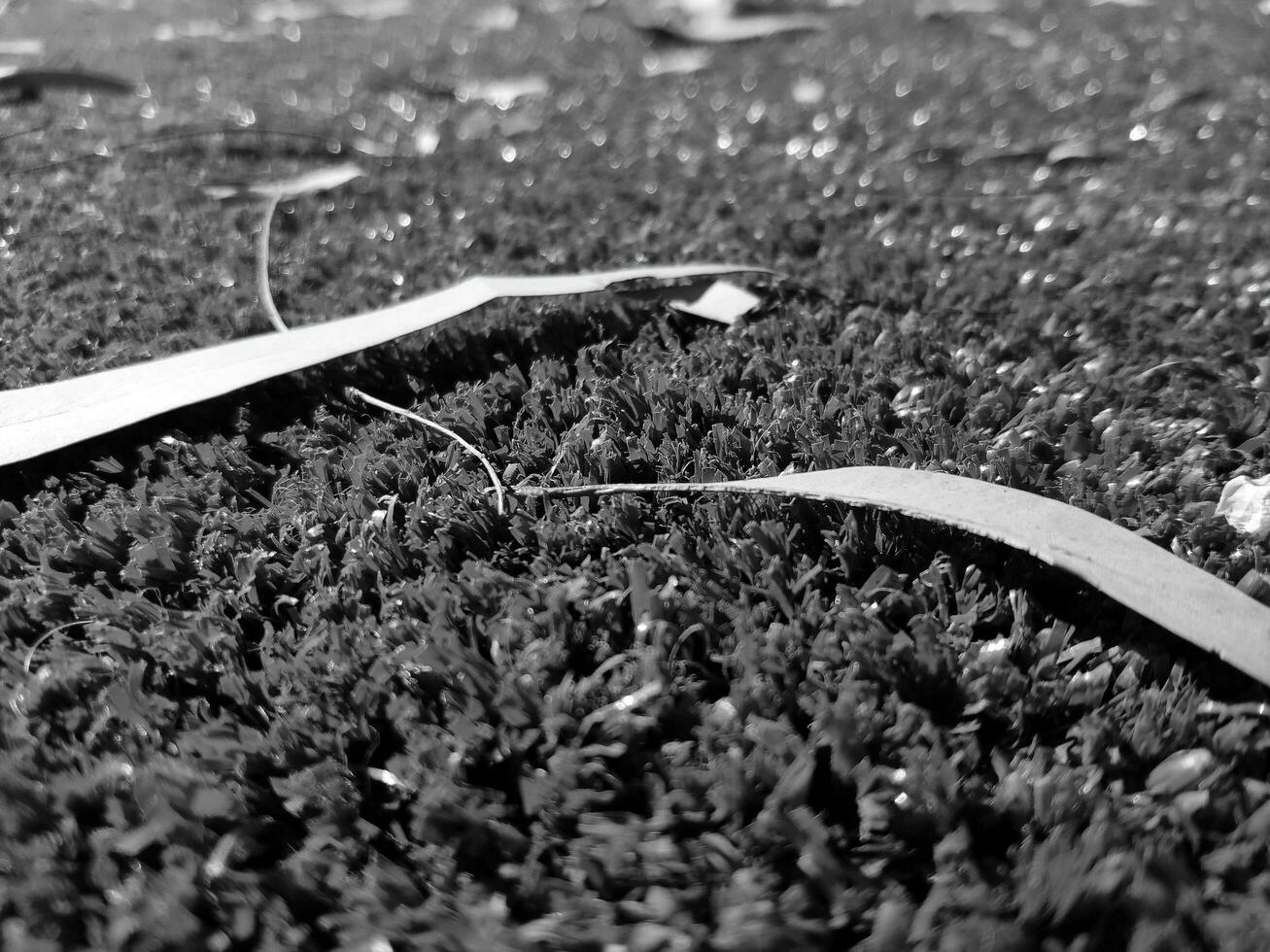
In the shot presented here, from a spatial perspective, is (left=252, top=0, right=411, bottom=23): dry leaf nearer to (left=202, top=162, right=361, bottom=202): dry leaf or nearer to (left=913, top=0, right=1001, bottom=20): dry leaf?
(left=913, top=0, right=1001, bottom=20): dry leaf

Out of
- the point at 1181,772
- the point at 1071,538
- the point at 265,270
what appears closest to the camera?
the point at 1181,772

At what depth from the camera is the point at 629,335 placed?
307 centimetres

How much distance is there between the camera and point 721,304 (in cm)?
317

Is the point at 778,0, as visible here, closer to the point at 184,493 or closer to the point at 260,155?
the point at 260,155

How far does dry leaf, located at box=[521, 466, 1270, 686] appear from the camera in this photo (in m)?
1.81

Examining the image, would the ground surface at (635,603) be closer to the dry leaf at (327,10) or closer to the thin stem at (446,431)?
the thin stem at (446,431)

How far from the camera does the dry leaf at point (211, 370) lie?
2562 mm

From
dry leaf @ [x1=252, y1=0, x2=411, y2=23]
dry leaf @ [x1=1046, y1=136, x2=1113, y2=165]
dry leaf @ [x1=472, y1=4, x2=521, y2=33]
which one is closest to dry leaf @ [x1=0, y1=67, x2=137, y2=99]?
dry leaf @ [x1=472, y1=4, x2=521, y2=33]

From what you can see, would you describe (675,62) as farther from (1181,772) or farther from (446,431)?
(1181,772)

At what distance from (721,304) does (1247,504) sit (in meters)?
1.44

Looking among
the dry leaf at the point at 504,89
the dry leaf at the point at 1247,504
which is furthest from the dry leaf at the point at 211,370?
the dry leaf at the point at 504,89

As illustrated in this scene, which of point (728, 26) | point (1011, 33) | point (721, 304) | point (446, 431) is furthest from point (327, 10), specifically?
point (446, 431)

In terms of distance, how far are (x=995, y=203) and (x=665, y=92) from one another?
8.85 ft

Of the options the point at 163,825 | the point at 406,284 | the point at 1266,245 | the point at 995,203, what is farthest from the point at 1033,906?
the point at 995,203
